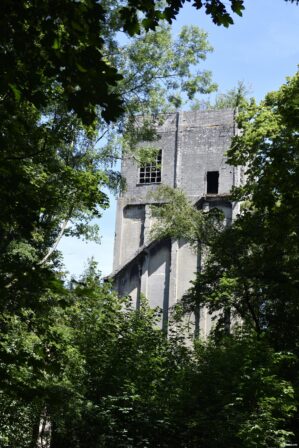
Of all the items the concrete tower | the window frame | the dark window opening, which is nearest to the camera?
the concrete tower

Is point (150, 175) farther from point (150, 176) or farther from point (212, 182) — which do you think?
point (212, 182)

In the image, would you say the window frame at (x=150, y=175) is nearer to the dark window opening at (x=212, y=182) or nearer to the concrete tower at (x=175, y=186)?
the concrete tower at (x=175, y=186)

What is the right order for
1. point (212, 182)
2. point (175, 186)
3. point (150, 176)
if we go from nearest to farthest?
point (175, 186), point (212, 182), point (150, 176)

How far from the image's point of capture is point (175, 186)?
32.2 metres

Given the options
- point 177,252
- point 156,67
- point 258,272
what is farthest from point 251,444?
point 177,252

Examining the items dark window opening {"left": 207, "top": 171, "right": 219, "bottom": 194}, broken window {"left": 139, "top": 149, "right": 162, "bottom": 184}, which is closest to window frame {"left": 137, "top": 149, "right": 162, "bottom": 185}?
broken window {"left": 139, "top": 149, "right": 162, "bottom": 184}

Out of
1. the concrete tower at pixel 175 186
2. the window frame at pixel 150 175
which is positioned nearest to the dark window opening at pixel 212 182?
the concrete tower at pixel 175 186

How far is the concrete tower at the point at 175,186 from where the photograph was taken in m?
30.8

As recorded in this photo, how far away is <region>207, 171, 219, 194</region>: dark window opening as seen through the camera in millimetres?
32375

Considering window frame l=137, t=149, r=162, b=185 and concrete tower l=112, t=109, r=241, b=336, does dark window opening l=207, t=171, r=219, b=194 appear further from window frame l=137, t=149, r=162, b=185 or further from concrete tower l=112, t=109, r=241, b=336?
window frame l=137, t=149, r=162, b=185

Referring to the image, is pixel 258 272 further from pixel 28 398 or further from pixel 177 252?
pixel 28 398

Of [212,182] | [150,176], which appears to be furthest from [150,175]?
[212,182]

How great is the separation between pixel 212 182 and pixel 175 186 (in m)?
2.01

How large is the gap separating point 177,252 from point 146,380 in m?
15.2
